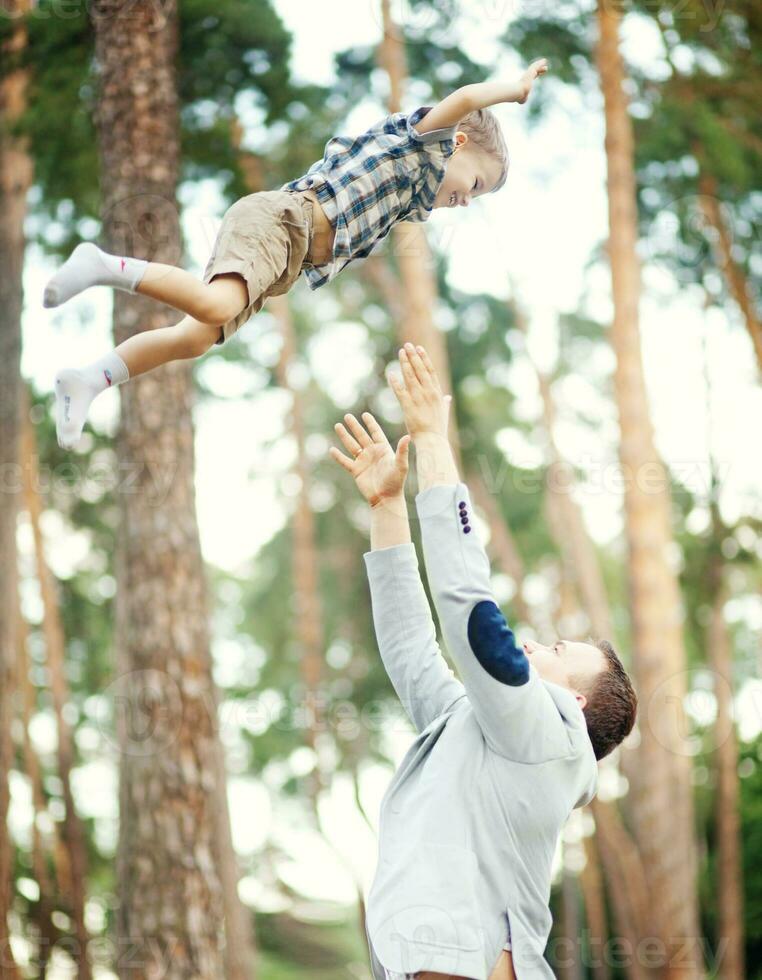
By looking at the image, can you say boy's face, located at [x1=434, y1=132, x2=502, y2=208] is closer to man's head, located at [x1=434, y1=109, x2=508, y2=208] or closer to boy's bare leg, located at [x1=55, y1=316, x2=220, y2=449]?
man's head, located at [x1=434, y1=109, x2=508, y2=208]

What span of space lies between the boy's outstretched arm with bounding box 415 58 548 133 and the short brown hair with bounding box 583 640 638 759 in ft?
4.21

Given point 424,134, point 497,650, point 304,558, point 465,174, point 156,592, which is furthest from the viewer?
point 304,558

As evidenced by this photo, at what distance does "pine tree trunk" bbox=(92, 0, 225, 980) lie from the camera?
211 inches

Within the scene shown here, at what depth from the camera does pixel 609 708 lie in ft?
8.21

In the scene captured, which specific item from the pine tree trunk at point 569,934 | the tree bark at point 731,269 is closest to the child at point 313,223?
the tree bark at point 731,269

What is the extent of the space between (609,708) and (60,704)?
10.6 meters

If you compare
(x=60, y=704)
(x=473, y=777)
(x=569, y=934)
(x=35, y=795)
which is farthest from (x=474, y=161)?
(x=569, y=934)

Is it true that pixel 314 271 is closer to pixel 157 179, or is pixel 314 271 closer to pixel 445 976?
pixel 445 976

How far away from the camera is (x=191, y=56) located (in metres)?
7.34

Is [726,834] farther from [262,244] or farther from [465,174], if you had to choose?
[262,244]

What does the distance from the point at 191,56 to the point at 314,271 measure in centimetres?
475

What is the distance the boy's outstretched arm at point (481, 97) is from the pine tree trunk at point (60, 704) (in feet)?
28.3

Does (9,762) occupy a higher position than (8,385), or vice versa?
(8,385)

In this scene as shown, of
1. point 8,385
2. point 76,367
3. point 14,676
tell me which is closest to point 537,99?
point 8,385
